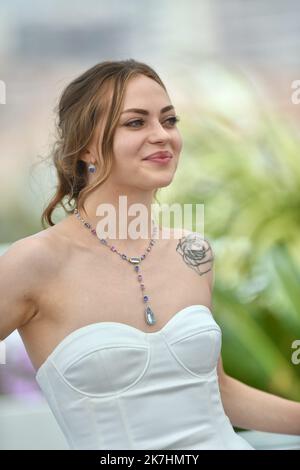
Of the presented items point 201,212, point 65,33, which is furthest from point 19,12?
point 201,212

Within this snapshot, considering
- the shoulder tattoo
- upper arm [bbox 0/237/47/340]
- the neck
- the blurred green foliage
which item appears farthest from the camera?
the blurred green foliage

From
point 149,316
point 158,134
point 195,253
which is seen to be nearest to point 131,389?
point 149,316

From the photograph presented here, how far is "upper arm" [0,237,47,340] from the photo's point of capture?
1216 millimetres

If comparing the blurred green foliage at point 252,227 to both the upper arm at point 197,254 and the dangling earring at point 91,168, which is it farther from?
the dangling earring at point 91,168

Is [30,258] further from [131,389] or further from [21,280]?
[131,389]

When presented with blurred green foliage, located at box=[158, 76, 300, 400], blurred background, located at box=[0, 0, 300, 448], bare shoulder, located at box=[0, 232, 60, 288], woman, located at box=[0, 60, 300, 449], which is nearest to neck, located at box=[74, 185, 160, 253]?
woman, located at box=[0, 60, 300, 449]

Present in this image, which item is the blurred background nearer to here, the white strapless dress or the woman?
the woman

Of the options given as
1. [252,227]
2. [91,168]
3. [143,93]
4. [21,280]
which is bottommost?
[252,227]

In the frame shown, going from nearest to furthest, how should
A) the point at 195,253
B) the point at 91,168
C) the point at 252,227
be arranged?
the point at 91,168
the point at 195,253
the point at 252,227

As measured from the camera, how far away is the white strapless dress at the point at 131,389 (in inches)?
48.7

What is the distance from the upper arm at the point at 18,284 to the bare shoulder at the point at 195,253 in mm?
364

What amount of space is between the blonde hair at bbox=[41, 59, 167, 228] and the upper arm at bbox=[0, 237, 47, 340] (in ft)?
0.55

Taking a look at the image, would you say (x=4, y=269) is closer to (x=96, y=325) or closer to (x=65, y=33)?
(x=96, y=325)

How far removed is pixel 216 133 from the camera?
2920 mm
